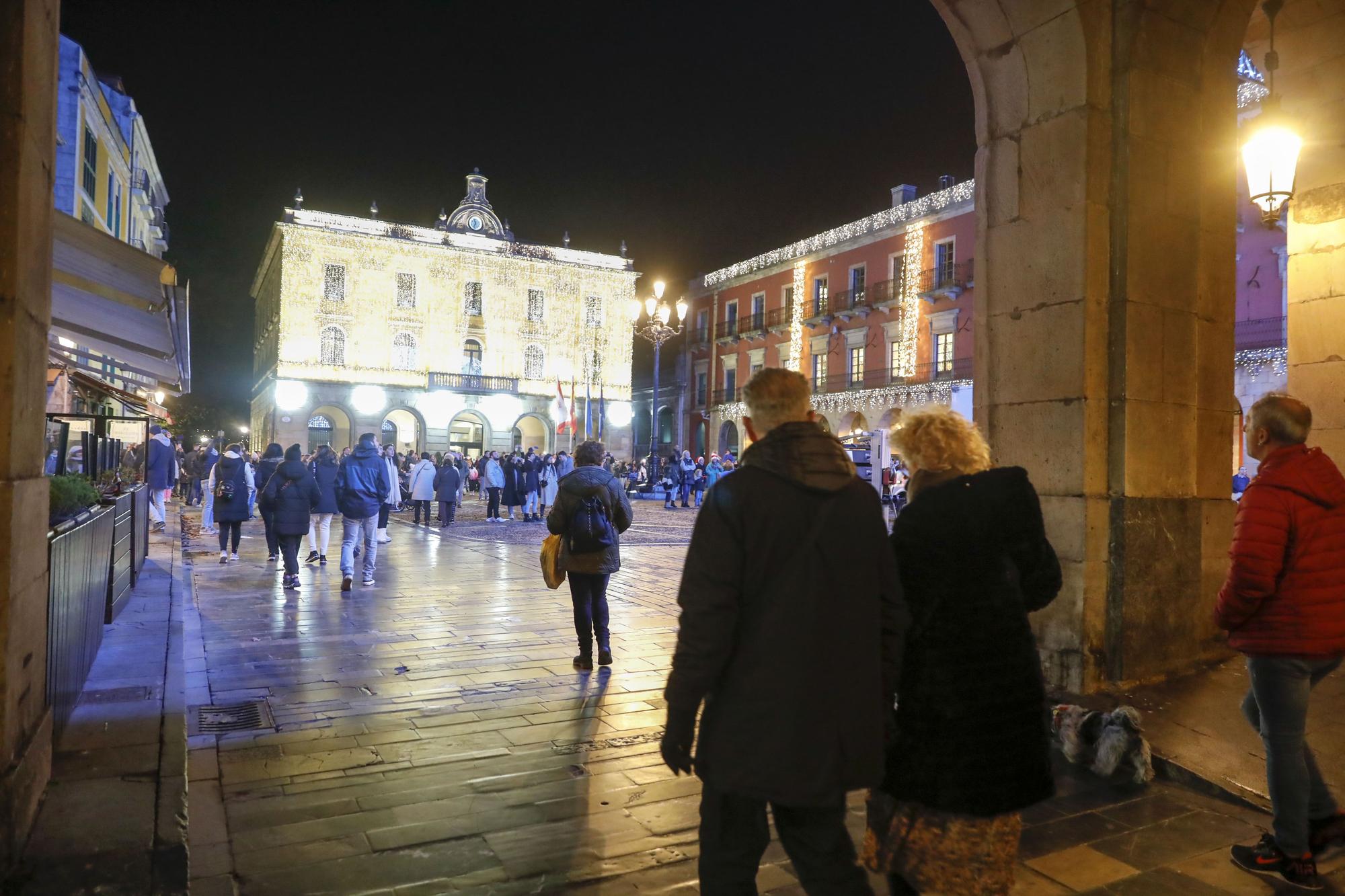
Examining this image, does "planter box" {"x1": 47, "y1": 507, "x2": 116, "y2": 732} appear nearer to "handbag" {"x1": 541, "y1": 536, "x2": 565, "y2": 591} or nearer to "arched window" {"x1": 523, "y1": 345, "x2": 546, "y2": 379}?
"handbag" {"x1": 541, "y1": 536, "x2": 565, "y2": 591}

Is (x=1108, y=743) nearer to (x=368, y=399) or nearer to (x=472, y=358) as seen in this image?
(x=368, y=399)

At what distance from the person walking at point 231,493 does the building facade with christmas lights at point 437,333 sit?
82.8 ft

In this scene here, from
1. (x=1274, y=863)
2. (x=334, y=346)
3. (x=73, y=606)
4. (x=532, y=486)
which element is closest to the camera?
(x=1274, y=863)

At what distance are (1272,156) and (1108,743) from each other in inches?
158

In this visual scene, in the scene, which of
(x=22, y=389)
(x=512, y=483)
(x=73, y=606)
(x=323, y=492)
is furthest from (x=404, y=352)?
(x=22, y=389)

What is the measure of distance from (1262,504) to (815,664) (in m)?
1.74

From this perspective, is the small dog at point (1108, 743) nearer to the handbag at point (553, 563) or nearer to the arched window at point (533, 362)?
the handbag at point (553, 563)

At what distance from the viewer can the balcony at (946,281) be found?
27.3 m

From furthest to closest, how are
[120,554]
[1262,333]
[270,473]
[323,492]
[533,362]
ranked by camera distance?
[533,362], [1262,333], [270,473], [323,492], [120,554]

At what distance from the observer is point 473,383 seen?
133ft

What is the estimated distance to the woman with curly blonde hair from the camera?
7.12 feet

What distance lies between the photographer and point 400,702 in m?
4.61

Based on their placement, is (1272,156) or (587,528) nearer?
(587,528)

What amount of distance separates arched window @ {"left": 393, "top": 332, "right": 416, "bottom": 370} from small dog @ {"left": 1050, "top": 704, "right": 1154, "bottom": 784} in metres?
38.6
